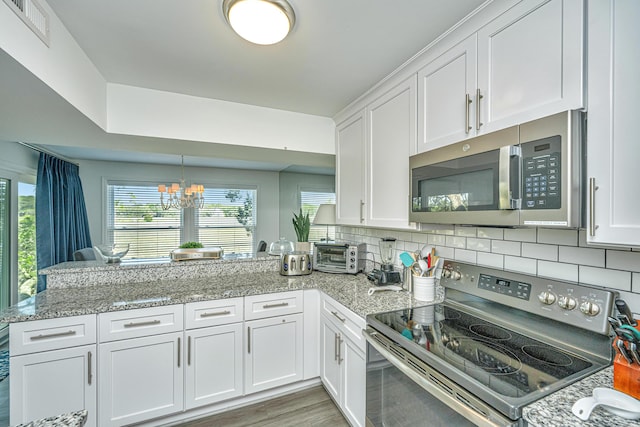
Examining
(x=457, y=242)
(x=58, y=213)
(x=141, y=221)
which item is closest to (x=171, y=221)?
(x=141, y=221)

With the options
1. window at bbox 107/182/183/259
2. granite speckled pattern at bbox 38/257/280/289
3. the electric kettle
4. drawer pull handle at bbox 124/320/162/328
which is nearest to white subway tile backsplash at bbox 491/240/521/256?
the electric kettle

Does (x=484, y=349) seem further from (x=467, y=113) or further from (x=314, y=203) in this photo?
(x=314, y=203)

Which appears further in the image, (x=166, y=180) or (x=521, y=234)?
(x=166, y=180)

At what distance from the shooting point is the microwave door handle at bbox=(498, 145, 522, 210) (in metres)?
1.05

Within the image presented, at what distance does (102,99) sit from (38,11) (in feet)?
2.59

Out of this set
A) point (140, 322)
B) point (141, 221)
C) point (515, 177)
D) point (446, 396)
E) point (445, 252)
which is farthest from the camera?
point (141, 221)

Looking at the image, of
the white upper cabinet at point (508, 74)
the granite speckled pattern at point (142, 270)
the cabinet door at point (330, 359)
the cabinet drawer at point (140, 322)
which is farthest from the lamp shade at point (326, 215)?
the cabinet drawer at point (140, 322)

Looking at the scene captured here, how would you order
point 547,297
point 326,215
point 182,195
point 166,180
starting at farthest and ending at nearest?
point 166,180, point 182,195, point 326,215, point 547,297

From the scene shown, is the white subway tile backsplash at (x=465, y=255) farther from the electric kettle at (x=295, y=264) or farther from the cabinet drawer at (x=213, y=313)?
the cabinet drawer at (x=213, y=313)

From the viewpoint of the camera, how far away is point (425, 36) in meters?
1.49

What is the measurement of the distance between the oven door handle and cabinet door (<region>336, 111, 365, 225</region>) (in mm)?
1134

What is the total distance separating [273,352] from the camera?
6.63ft

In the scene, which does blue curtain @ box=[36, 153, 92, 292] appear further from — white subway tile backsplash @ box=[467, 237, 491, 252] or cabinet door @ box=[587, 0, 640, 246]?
cabinet door @ box=[587, 0, 640, 246]

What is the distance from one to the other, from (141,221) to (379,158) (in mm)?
4827
